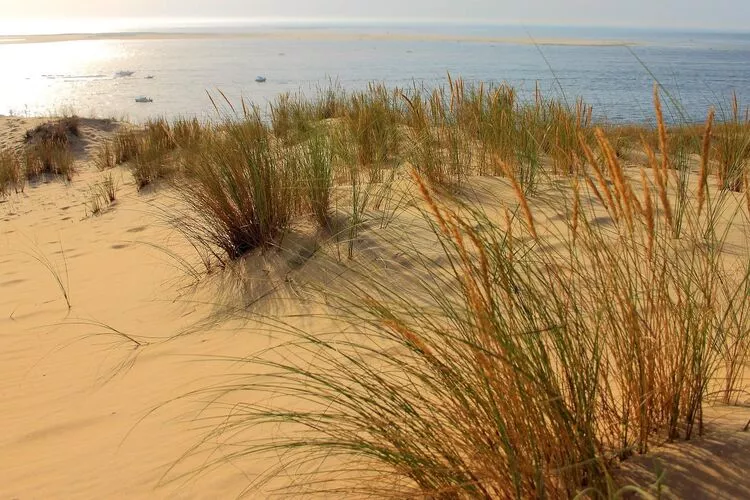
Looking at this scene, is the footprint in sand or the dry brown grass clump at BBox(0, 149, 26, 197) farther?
the dry brown grass clump at BBox(0, 149, 26, 197)

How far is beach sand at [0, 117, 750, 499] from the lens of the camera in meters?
2.23

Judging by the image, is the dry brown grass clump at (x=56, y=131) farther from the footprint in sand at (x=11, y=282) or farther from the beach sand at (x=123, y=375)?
the footprint in sand at (x=11, y=282)

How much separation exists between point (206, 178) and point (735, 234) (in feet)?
11.8

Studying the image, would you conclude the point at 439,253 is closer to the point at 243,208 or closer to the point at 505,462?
the point at 243,208

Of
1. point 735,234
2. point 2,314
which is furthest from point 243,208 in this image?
point 735,234

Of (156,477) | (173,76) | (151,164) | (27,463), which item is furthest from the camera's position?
(173,76)

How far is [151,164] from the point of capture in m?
8.34

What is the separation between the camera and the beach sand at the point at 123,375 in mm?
2231

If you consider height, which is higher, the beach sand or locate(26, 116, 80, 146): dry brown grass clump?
locate(26, 116, 80, 146): dry brown grass clump

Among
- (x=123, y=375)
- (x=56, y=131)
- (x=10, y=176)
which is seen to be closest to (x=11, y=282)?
(x=123, y=375)

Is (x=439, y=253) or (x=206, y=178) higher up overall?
(x=206, y=178)

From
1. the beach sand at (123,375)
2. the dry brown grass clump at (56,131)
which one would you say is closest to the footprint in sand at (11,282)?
the beach sand at (123,375)

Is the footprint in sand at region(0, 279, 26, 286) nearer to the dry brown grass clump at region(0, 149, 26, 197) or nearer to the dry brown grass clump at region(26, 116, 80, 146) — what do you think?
the dry brown grass clump at region(0, 149, 26, 197)

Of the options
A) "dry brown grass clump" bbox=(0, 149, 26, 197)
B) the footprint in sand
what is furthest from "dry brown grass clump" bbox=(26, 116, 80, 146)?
the footprint in sand
